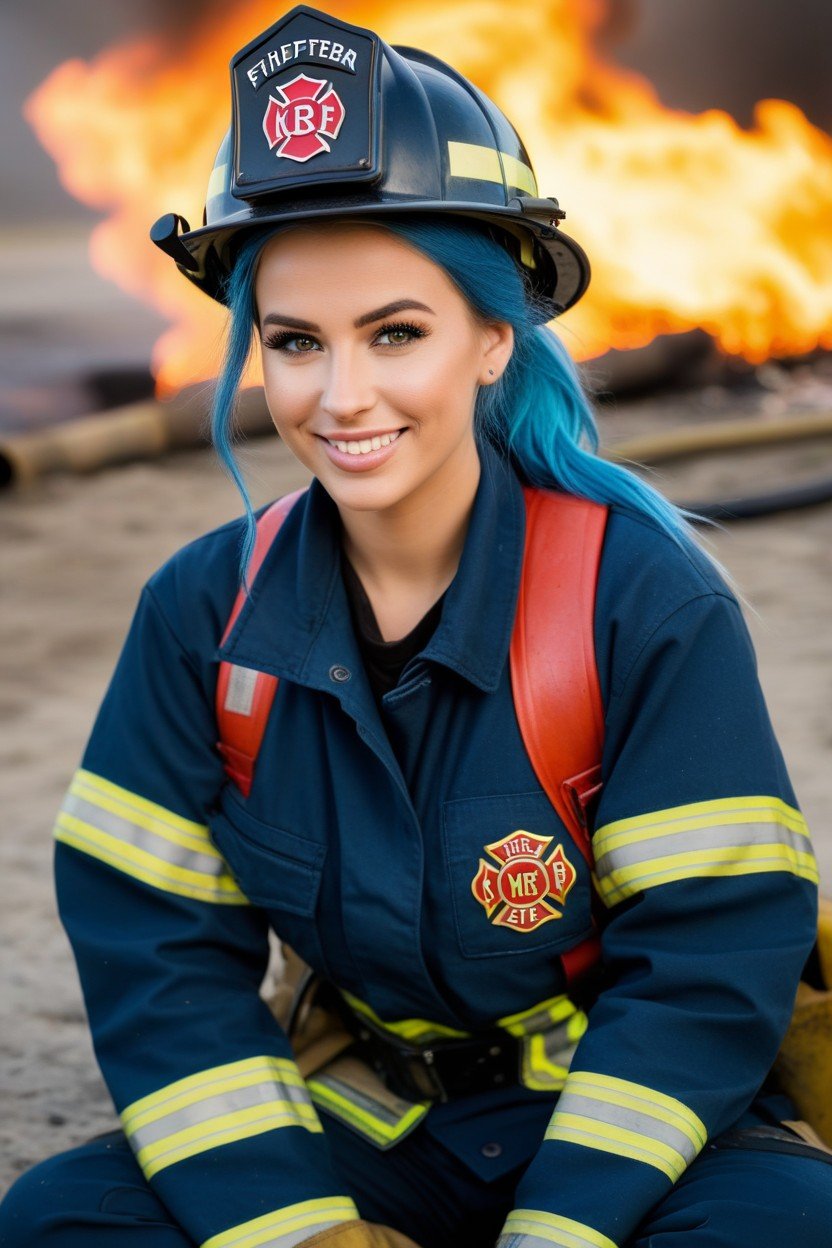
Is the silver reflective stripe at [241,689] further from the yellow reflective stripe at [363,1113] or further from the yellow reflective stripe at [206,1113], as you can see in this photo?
the yellow reflective stripe at [363,1113]

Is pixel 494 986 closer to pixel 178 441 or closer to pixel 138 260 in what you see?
pixel 178 441

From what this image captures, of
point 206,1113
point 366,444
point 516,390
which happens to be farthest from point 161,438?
point 206,1113

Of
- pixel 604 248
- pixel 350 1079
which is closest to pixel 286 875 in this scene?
pixel 350 1079

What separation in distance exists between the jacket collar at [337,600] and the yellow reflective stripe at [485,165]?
0.37 m

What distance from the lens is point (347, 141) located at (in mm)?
1826

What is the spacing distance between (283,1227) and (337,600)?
80cm

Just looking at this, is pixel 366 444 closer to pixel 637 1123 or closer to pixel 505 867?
pixel 505 867

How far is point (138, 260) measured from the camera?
11578 mm

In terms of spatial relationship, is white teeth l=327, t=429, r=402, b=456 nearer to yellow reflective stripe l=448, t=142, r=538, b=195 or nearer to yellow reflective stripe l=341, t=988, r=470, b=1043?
yellow reflective stripe l=448, t=142, r=538, b=195

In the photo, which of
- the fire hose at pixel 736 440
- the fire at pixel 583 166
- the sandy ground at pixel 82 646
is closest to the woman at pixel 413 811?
the sandy ground at pixel 82 646

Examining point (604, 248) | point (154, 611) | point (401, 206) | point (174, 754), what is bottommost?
point (174, 754)

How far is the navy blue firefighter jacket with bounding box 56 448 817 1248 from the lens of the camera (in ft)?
5.86

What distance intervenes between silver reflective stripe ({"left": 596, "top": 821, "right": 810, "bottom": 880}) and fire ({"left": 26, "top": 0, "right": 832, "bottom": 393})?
857cm

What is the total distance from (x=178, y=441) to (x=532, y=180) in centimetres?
675
